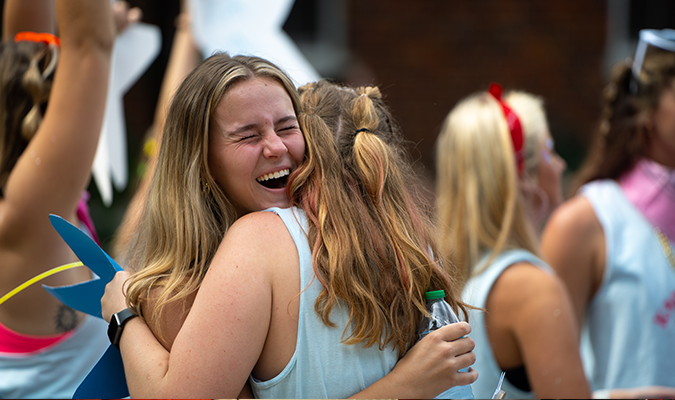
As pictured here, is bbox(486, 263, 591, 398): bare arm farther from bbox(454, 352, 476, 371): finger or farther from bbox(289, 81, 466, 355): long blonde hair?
bbox(454, 352, 476, 371): finger

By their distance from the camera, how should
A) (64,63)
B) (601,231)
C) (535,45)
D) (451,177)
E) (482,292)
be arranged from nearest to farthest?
(64,63) < (482,292) < (451,177) < (601,231) < (535,45)

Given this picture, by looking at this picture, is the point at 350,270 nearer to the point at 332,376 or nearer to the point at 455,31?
the point at 332,376

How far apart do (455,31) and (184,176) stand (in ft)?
18.7

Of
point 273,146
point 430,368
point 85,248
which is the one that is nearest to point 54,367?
point 85,248

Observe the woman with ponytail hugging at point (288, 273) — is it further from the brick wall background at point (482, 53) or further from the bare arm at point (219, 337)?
the brick wall background at point (482, 53)

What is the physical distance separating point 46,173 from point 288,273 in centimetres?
81

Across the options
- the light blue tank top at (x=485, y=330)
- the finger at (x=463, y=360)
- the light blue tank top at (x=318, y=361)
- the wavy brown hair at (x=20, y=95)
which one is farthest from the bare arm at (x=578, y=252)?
the wavy brown hair at (x=20, y=95)

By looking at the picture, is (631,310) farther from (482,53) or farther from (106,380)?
(482,53)

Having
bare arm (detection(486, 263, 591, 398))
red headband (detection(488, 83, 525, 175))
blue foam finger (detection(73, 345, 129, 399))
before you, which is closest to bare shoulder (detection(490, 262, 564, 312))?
bare arm (detection(486, 263, 591, 398))

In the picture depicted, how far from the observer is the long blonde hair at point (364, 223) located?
3.88 feet

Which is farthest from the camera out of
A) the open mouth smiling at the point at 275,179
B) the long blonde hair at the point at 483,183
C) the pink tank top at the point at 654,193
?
the pink tank top at the point at 654,193

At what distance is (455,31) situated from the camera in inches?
254

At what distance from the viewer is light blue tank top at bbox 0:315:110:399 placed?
1721 mm

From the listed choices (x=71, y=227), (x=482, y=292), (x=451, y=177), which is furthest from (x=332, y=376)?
(x=451, y=177)
